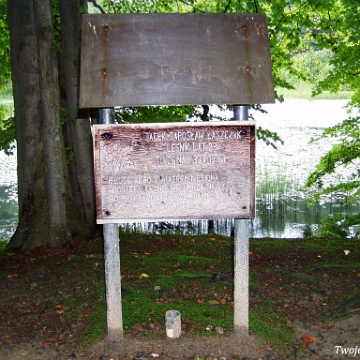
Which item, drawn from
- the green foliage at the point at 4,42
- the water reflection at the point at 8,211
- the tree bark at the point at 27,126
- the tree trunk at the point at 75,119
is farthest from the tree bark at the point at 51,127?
the water reflection at the point at 8,211

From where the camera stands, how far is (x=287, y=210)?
16.2 m

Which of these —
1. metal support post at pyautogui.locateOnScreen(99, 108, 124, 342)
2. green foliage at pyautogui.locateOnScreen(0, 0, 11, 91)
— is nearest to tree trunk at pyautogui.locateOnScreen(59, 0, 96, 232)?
green foliage at pyautogui.locateOnScreen(0, 0, 11, 91)

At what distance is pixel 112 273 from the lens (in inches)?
158

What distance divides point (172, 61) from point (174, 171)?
34.5 inches

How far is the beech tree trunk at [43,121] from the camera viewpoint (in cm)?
660

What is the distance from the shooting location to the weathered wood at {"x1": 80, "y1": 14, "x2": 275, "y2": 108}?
3.67 m

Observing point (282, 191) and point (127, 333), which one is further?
point (282, 191)

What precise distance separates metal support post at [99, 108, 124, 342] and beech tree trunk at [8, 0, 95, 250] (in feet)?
10.2

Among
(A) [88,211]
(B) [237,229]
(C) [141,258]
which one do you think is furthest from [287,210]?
(B) [237,229]

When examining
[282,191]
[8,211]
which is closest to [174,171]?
[8,211]

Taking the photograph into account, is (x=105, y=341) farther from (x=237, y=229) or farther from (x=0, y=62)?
(x=0, y=62)

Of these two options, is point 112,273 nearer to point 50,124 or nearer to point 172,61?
point 172,61

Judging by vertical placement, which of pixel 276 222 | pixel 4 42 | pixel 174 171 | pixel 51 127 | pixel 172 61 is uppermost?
pixel 4 42

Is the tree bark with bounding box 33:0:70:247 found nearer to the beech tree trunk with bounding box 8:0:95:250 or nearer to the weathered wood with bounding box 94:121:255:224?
the beech tree trunk with bounding box 8:0:95:250
